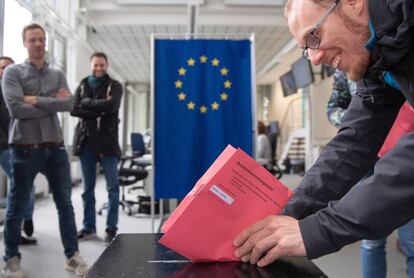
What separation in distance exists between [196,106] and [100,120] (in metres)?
0.82

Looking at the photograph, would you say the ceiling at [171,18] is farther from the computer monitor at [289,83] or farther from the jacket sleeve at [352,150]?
the jacket sleeve at [352,150]

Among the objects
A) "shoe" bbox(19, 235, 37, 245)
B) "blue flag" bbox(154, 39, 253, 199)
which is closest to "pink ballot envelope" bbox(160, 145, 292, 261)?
"blue flag" bbox(154, 39, 253, 199)

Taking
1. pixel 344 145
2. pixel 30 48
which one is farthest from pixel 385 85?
pixel 30 48

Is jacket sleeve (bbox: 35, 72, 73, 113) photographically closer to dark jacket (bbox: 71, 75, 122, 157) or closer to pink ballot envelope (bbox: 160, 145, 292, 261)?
dark jacket (bbox: 71, 75, 122, 157)

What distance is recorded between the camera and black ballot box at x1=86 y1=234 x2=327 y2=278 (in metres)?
0.60

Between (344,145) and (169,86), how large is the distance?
1.79 m

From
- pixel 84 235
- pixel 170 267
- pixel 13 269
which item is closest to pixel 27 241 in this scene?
pixel 84 235

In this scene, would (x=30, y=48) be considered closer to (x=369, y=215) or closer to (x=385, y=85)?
Answer: (x=385, y=85)

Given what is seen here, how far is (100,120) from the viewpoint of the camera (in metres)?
2.87

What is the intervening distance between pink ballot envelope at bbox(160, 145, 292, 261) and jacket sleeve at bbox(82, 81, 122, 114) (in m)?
2.28

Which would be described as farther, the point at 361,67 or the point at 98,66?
the point at 98,66

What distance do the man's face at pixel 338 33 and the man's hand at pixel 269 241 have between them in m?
0.29

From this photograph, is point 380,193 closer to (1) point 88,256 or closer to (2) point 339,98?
(2) point 339,98

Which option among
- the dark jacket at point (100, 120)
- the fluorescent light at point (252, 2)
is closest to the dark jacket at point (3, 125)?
the dark jacket at point (100, 120)
